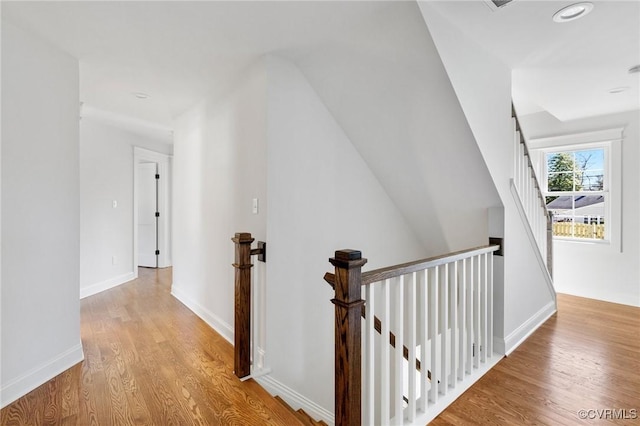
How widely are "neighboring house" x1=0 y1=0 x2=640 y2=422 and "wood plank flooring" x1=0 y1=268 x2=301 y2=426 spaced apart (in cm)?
19

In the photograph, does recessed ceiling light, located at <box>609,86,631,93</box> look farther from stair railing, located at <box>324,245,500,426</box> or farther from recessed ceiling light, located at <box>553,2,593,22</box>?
stair railing, located at <box>324,245,500,426</box>

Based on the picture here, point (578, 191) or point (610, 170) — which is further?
point (578, 191)

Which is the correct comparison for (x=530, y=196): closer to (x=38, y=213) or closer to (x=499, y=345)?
(x=499, y=345)

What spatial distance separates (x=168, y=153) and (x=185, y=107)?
2.35 metres

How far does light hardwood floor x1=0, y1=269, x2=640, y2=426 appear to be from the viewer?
1734mm

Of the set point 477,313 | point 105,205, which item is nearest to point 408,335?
point 477,313

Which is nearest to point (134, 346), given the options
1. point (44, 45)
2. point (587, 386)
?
point (44, 45)

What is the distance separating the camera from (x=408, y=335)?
5.39 feet

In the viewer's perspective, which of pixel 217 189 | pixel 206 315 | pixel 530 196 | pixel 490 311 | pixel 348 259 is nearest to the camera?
pixel 348 259

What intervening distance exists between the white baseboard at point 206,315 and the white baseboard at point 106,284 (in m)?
0.97

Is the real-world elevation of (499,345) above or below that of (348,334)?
below

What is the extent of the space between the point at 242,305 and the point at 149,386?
0.75 metres

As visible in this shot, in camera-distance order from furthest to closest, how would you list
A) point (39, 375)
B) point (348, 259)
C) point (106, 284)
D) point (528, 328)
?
point (106, 284) → point (528, 328) → point (39, 375) → point (348, 259)

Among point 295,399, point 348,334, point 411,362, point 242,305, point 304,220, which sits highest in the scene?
point 304,220
